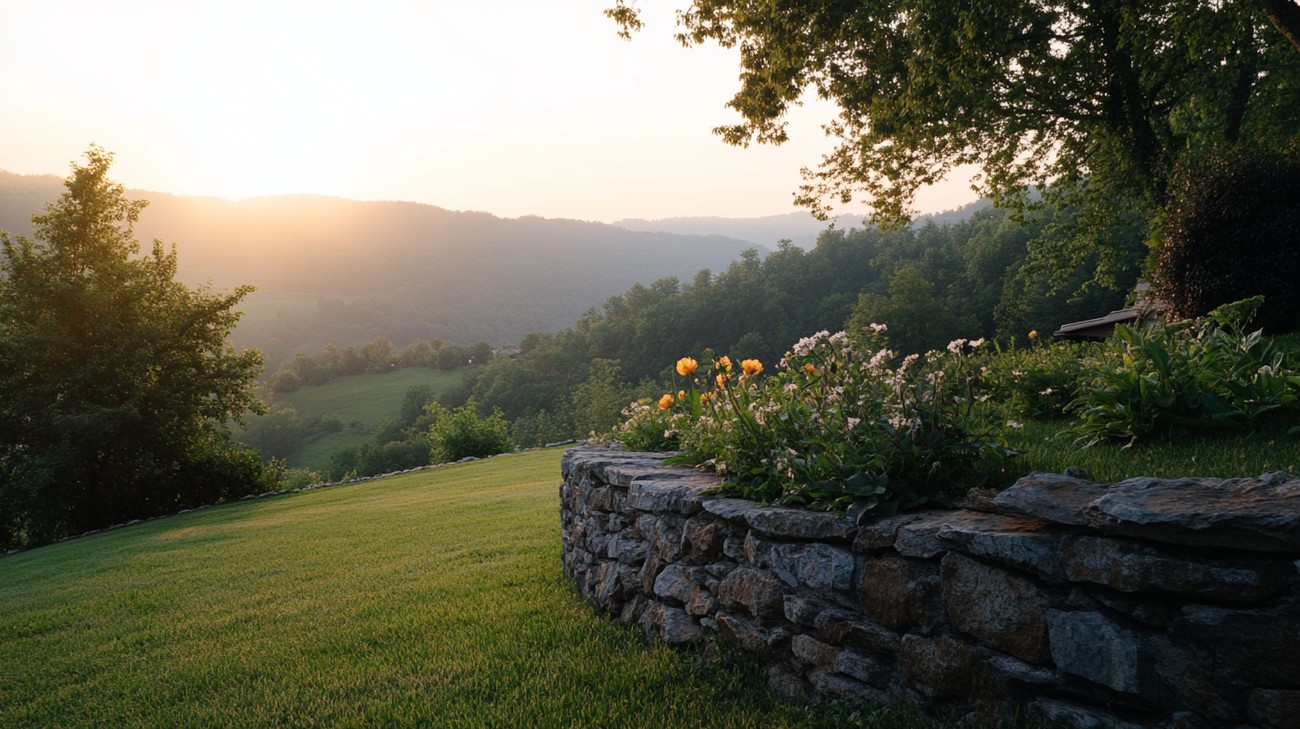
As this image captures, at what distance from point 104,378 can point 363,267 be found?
86731 millimetres

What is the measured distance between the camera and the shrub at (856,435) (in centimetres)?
279

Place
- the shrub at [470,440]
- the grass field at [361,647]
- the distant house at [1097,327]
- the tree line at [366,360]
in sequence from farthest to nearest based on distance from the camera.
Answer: the tree line at [366,360] < the shrub at [470,440] < the distant house at [1097,327] < the grass field at [361,647]

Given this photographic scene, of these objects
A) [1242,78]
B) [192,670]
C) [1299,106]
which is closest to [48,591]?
[192,670]

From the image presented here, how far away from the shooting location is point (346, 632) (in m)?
4.34

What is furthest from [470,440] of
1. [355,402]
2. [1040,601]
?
[355,402]

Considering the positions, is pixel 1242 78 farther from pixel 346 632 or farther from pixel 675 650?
pixel 346 632

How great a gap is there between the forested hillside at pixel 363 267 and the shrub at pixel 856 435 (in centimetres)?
8454

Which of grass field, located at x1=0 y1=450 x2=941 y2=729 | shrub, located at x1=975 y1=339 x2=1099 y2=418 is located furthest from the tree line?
shrub, located at x1=975 y1=339 x2=1099 y2=418

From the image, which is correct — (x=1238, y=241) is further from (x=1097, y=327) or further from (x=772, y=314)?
(x=772, y=314)

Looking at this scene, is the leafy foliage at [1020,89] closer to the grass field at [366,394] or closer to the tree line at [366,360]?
the grass field at [366,394]

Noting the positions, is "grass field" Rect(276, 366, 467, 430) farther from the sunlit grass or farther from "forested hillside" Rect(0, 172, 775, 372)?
the sunlit grass

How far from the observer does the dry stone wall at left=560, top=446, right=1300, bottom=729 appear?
173cm

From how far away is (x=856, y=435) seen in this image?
303 centimetres

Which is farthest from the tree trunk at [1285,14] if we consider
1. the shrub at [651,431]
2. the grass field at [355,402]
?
the grass field at [355,402]
